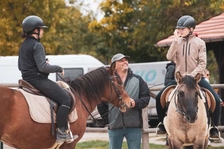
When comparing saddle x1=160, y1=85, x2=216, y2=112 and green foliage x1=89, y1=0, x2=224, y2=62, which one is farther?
green foliage x1=89, y1=0, x2=224, y2=62

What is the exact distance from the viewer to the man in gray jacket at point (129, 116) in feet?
30.4

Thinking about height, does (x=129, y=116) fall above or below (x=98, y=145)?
above

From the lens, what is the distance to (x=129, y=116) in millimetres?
9320

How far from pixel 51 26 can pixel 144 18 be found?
477 centimetres

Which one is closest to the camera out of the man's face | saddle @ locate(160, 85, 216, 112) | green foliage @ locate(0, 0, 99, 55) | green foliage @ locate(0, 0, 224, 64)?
the man's face

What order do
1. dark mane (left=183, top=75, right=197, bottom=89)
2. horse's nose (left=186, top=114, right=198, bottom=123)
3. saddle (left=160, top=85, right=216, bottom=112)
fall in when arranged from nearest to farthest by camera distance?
1. horse's nose (left=186, top=114, right=198, bottom=123)
2. dark mane (left=183, top=75, right=197, bottom=89)
3. saddle (left=160, top=85, right=216, bottom=112)

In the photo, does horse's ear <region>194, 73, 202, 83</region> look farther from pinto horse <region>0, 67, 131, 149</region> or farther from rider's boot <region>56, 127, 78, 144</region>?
rider's boot <region>56, 127, 78, 144</region>

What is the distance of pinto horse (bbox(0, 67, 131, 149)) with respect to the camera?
7770 mm

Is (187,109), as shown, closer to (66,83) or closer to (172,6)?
(66,83)

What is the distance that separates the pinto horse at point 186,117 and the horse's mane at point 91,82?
1.18 m

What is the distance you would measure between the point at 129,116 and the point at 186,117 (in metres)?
0.95

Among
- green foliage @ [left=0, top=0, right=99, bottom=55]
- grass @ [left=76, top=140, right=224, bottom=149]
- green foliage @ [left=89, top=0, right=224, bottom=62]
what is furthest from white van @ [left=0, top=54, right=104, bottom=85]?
grass @ [left=76, top=140, right=224, bottom=149]

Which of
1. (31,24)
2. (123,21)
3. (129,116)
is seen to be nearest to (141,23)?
(123,21)

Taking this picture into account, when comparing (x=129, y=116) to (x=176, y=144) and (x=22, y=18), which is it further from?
(x=22, y=18)
